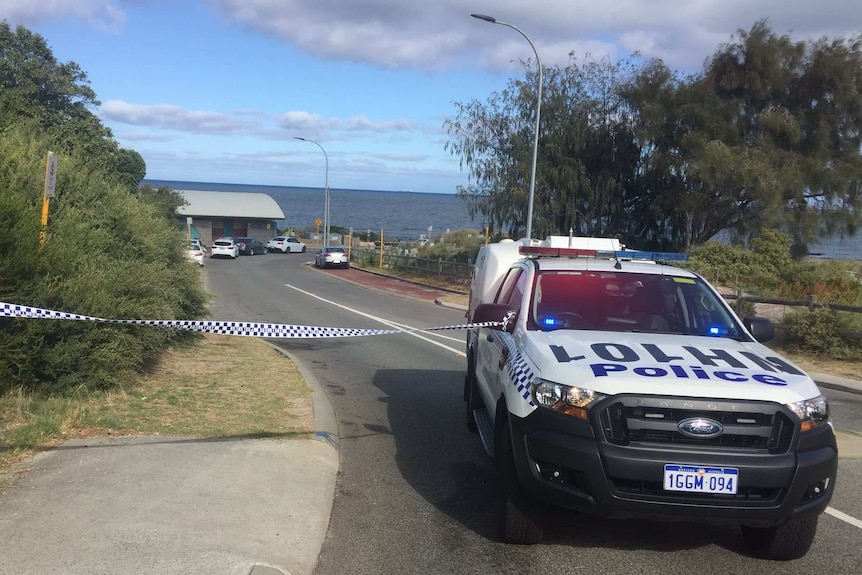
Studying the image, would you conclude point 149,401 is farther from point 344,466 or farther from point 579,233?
point 579,233

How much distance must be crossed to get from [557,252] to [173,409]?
13.1 ft

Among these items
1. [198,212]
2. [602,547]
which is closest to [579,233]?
[602,547]

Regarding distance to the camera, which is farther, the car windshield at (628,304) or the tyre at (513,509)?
the car windshield at (628,304)

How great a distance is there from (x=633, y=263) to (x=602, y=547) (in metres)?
2.51

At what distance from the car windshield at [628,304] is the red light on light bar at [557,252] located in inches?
40.6

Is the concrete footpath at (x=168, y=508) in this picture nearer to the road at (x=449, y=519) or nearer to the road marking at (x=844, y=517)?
the road at (x=449, y=519)

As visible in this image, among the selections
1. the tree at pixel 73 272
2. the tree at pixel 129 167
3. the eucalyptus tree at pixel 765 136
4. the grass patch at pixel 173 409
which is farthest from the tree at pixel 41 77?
the eucalyptus tree at pixel 765 136

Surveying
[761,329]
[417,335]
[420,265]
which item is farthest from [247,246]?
[761,329]

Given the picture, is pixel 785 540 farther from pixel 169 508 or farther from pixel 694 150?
pixel 694 150

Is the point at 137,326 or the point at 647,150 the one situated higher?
the point at 647,150

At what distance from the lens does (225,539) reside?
4.57m

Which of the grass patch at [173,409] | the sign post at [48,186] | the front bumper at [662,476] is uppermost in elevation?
the sign post at [48,186]

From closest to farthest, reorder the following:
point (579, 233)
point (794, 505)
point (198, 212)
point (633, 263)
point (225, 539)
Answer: point (794, 505) → point (225, 539) → point (633, 263) → point (579, 233) → point (198, 212)

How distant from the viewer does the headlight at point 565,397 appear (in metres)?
4.30
